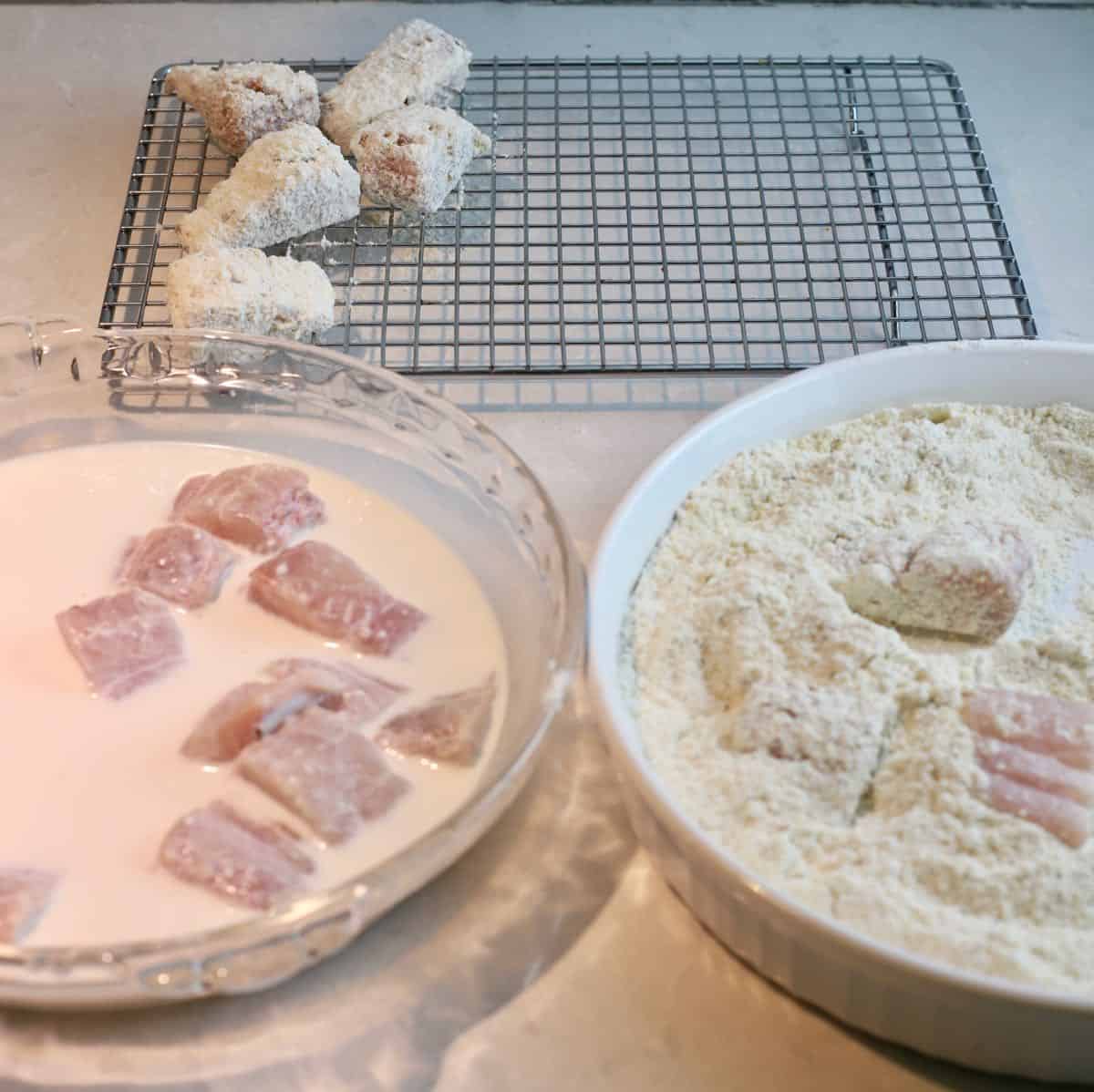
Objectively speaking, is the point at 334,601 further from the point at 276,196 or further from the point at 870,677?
the point at 276,196

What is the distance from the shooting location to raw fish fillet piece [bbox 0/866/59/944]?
88cm

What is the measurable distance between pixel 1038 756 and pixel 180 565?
74 centimetres

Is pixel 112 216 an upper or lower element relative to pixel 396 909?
upper

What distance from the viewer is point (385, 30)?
6.47ft

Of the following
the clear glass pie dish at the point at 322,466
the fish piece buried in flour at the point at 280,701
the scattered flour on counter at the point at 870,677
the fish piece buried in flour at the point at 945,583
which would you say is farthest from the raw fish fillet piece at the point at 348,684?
the fish piece buried in flour at the point at 945,583

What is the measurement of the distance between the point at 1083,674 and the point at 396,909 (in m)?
0.59

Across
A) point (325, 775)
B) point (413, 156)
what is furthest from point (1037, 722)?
point (413, 156)

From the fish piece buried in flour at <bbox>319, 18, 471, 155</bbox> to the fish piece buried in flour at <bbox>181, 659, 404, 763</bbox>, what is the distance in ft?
2.87

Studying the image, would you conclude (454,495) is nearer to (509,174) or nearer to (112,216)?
(509,174)

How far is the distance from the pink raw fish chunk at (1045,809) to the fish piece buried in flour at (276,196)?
1.04 metres

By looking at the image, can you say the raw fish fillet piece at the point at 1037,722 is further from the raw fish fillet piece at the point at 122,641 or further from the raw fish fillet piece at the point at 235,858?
the raw fish fillet piece at the point at 122,641

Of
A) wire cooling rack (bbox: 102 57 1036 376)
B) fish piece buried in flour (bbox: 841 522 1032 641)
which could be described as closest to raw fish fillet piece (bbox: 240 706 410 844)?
fish piece buried in flour (bbox: 841 522 1032 641)

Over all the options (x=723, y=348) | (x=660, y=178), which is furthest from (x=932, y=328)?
(x=660, y=178)

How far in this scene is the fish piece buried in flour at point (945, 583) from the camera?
1.06m
